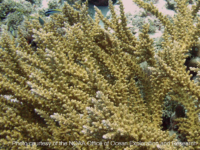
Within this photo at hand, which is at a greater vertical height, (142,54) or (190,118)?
(142,54)

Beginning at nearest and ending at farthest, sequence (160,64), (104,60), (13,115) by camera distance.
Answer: (160,64) < (13,115) < (104,60)

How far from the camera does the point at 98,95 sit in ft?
4.96

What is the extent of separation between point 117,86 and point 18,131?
1.59 meters

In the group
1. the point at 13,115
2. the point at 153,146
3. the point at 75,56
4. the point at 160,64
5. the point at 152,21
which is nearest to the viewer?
the point at 153,146

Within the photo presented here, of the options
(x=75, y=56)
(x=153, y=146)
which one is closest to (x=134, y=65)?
(x=75, y=56)

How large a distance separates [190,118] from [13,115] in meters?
2.41

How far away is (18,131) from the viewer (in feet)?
6.79

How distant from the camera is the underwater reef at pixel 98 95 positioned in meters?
1.62

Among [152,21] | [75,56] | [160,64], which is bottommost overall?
[160,64]

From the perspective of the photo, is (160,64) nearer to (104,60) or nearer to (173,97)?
(173,97)

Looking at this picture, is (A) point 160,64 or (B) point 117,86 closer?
(A) point 160,64

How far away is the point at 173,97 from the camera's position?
2035 mm

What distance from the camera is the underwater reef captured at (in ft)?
5.31

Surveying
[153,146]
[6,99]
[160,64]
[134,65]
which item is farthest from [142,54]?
[6,99]
